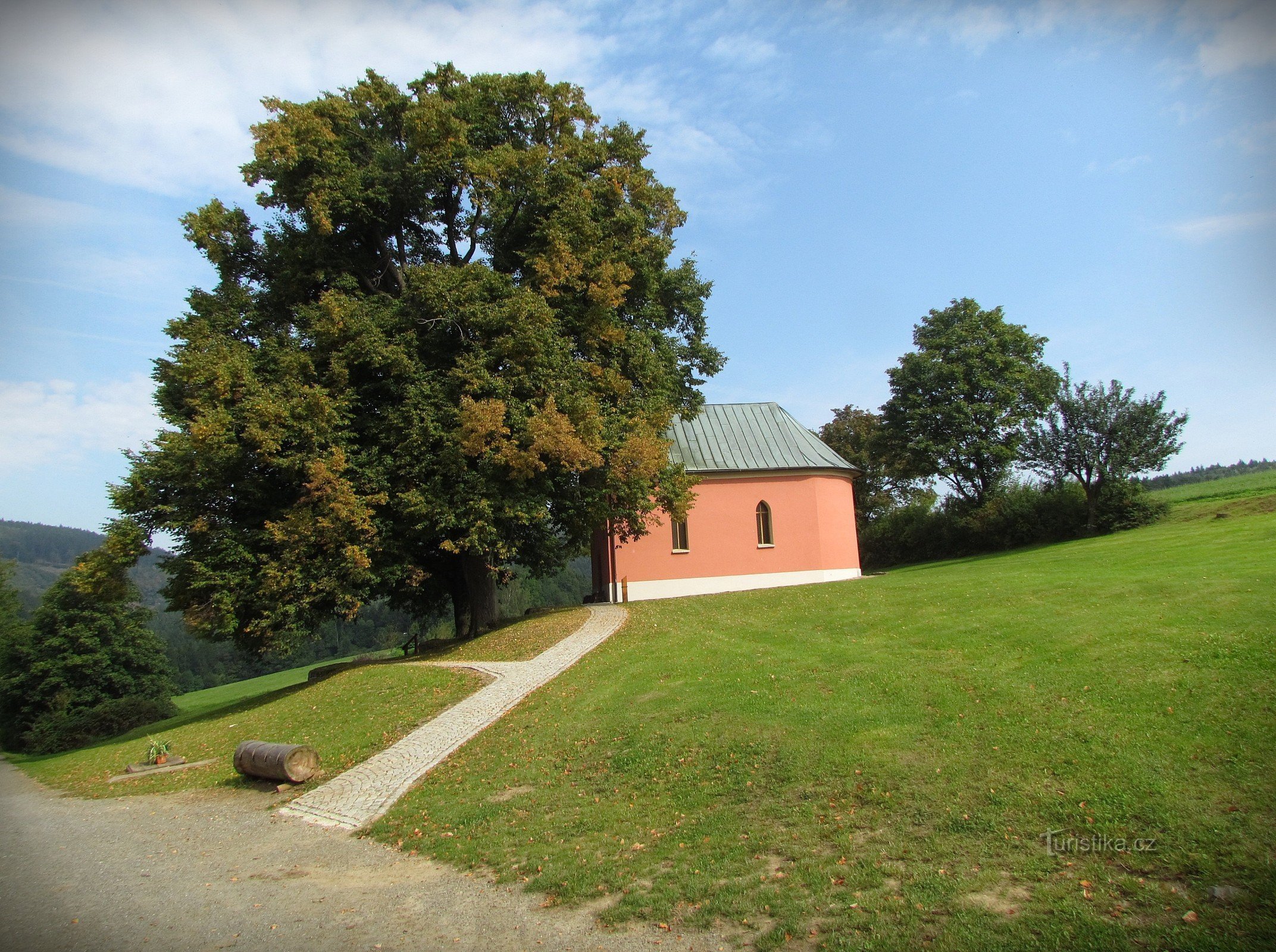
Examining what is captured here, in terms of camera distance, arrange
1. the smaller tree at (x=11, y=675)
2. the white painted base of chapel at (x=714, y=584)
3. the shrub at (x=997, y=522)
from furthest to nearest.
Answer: the smaller tree at (x=11, y=675), the shrub at (x=997, y=522), the white painted base of chapel at (x=714, y=584)

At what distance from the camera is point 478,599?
84.6 feet

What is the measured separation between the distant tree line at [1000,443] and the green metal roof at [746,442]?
1076 cm

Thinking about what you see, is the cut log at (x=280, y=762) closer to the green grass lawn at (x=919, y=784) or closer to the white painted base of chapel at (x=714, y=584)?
the green grass lawn at (x=919, y=784)

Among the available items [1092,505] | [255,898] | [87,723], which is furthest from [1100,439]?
[87,723]

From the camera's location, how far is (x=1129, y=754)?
8109mm

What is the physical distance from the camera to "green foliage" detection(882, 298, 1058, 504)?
40.8 meters

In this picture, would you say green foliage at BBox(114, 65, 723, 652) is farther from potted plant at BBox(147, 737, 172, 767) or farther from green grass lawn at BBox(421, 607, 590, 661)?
potted plant at BBox(147, 737, 172, 767)

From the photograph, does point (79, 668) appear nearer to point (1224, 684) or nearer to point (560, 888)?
point (560, 888)

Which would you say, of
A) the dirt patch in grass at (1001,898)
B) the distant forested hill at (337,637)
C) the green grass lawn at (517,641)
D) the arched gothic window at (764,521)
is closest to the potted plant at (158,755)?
the green grass lawn at (517,641)

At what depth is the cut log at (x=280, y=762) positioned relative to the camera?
41.0 ft

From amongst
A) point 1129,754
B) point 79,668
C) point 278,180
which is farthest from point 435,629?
point 1129,754

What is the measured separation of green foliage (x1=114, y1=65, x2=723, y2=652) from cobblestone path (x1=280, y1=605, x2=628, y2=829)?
427cm

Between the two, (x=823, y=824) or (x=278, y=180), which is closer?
(x=823, y=824)

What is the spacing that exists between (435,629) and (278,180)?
79.1m
